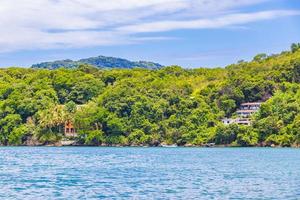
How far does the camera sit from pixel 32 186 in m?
43.9

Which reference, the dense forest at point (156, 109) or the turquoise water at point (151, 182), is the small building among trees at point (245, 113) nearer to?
the dense forest at point (156, 109)

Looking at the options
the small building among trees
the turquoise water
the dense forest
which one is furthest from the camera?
the small building among trees

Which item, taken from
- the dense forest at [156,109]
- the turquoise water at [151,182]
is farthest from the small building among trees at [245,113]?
the turquoise water at [151,182]

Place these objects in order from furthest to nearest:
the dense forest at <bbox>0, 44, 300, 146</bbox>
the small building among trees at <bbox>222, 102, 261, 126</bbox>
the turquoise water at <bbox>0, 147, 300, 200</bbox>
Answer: the small building among trees at <bbox>222, 102, 261, 126</bbox>, the dense forest at <bbox>0, 44, 300, 146</bbox>, the turquoise water at <bbox>0, 147, 300, 200</bbox>

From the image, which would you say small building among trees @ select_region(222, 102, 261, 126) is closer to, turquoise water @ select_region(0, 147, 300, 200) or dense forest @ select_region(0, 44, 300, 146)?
dense forest @ select_region(0, 44, 300, 146)

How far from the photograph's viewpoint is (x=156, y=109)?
5236 inches

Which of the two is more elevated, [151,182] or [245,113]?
[245,113]

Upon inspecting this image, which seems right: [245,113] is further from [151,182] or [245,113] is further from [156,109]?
[151,182]

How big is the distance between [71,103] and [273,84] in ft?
130

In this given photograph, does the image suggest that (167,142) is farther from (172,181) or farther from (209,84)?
(172,181)

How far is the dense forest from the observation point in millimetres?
125250

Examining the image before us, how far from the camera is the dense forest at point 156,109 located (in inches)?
4931

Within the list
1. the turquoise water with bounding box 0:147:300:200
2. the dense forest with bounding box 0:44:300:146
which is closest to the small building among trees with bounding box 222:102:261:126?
the dense forest with bounding box 0:44:300:146

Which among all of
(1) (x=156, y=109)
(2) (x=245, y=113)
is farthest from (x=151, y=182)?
(2) (x=245, y=113)
